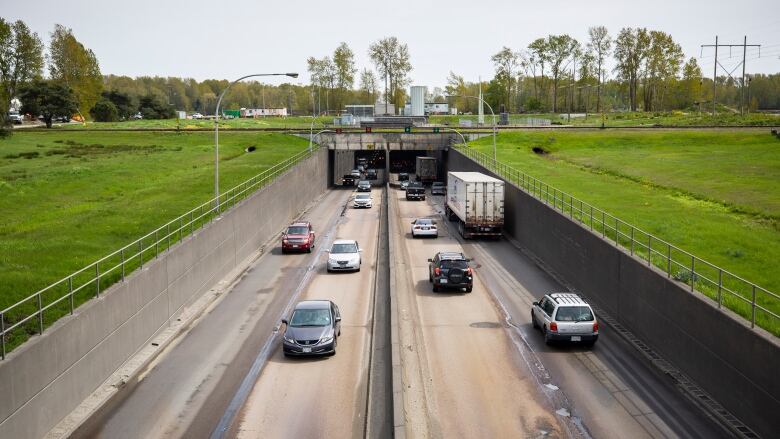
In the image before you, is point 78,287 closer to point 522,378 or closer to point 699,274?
point 522,378

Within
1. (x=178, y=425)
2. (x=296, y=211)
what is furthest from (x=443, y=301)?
(x=296, y=211)

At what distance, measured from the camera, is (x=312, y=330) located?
23.1m

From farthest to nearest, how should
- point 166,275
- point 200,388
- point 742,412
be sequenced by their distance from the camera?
point 166,275 < point 200,388 < point 742,412

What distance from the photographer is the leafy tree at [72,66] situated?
121 meters

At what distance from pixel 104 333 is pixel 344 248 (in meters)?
18.1

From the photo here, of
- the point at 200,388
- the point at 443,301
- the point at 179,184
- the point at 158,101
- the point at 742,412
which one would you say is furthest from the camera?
the point at 158,101

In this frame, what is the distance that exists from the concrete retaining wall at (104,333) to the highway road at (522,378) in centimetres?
823

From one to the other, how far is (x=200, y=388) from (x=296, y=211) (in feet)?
134

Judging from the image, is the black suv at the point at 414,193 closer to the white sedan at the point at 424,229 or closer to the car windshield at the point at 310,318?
the white sedan at the point at 424,229

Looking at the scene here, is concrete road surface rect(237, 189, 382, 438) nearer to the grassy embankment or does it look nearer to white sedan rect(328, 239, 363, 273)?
white sedan rect(328, 239, 363, 273)

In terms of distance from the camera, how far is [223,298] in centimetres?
3117

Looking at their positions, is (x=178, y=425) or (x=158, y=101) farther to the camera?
(x=158, y=101)

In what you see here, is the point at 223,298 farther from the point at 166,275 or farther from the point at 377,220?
the point at 377,220

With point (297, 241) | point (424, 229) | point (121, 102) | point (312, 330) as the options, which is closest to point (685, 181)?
point (424, 229)
